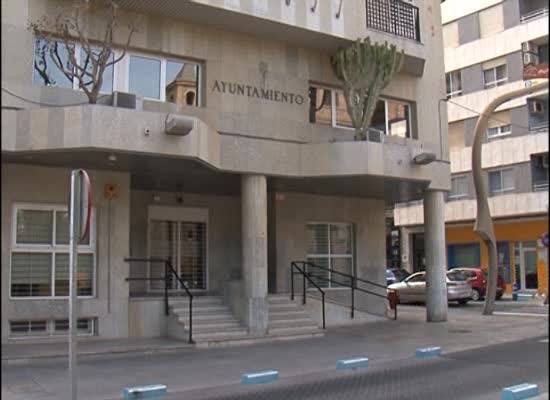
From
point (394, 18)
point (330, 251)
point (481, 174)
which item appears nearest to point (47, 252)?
point (330, 251)

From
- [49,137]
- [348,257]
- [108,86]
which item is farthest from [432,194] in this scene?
[49,137]

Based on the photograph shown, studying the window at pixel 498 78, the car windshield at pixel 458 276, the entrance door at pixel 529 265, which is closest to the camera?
the entrance door at pixel 529 265

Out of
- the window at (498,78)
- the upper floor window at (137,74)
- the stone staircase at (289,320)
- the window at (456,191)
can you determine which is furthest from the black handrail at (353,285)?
the window at (498,78)

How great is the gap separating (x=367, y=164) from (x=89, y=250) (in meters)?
6.41

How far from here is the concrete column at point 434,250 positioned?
57.7 ft

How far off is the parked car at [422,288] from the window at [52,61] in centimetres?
1303

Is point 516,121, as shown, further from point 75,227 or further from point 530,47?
point 75,227

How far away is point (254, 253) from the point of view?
Answer: 14.2 metres

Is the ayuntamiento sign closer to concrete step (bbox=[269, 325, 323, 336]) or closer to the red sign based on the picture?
concrete step (bbox=[269, 325, 323, 336])

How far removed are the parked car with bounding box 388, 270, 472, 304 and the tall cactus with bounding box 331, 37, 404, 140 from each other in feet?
25.2

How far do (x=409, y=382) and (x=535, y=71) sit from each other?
23.3 ft

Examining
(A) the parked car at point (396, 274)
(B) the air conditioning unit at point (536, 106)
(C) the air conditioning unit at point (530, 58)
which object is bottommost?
(A) the parked car at point (396, 274)

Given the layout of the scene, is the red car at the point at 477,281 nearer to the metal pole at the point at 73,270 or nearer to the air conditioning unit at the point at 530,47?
the metal pole at the point at 73,270

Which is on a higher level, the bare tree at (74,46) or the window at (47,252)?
the bare tree at (74,46)
